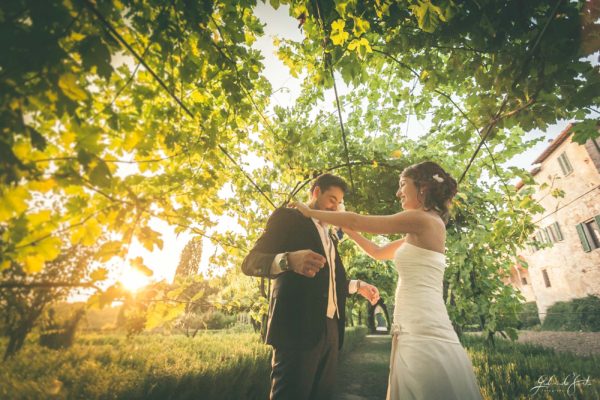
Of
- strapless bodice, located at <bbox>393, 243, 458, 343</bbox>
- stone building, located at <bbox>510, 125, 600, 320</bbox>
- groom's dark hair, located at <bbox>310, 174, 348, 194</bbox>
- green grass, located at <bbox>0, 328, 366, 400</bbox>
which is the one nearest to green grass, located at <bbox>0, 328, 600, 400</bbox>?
green grass, located at <bbox>0, 328, 366, 400</bbox>

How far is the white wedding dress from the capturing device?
1.91 meters

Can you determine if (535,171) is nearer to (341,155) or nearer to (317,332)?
(341,155)

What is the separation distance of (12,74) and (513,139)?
278 inches

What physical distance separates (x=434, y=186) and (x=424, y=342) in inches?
54.3

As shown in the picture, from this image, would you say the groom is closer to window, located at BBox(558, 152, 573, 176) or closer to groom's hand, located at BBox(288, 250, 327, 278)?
groom's hand, located at BBox(288, 250, 327, 278)

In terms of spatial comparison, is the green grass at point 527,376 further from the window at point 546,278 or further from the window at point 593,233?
the window at point 546,278

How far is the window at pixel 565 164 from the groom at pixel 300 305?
899 inches

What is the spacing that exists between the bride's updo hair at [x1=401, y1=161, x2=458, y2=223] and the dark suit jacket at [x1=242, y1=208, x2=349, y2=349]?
3.69ft

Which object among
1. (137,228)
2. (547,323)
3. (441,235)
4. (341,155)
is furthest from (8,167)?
(547,323)

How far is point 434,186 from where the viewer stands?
257cm

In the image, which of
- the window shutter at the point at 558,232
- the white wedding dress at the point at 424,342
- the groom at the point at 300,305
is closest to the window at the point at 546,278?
the window shutter at the point at 558,232

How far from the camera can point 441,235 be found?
2.44 meters

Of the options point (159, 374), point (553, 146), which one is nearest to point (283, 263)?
point (159, 374)

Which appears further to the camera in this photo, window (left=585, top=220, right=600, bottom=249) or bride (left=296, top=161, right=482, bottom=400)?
window (left=585, top=220, right=600, bottom=249)
